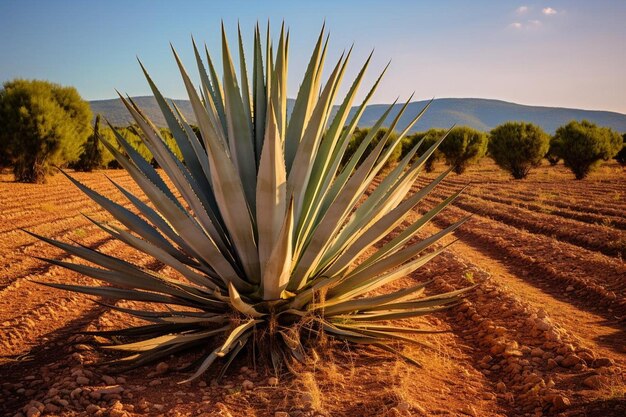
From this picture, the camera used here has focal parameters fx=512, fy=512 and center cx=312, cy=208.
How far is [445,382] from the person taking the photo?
3195mm

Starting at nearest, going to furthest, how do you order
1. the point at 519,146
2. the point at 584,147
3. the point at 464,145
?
the point at 584,147 → the point at 519,146 → the point at 464,145

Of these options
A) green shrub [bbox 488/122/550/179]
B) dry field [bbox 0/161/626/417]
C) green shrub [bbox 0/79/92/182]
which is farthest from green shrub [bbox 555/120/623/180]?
green shrub [bbox 0/79/92/182]

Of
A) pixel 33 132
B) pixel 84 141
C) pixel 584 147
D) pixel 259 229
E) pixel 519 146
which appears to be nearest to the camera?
pixel 259 229

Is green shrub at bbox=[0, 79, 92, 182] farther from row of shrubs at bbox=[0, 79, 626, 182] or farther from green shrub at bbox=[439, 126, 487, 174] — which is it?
green shrub at bbox=[439, 126, 487, 174]

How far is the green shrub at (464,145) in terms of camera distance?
30.6 m

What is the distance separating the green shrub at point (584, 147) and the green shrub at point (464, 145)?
5.56 metres

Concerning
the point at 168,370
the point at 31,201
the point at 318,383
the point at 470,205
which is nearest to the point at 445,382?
the point at 318,383

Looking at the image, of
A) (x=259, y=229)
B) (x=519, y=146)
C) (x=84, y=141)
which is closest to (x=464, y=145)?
(x=519, y=146)

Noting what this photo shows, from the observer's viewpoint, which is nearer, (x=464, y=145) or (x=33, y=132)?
(x=33, y=132)

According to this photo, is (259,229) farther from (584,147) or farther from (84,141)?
(584,147)

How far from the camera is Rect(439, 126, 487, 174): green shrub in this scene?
100ft

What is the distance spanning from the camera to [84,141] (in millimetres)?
21641

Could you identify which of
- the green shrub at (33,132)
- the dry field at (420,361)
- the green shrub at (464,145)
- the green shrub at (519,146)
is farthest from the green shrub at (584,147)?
the green shrub at (33,132)

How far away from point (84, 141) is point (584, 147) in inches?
905
